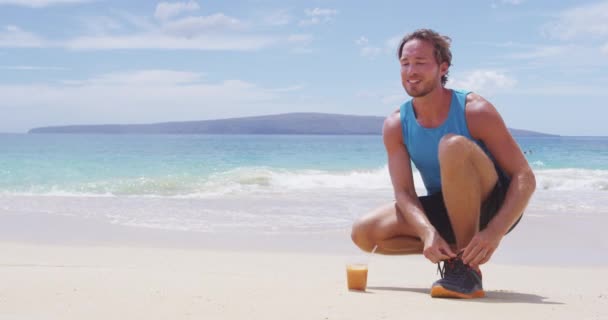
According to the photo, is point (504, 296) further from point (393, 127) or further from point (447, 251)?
point (393, 127)

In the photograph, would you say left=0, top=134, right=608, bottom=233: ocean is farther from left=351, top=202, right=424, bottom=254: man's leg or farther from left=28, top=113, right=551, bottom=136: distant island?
left=28, top=113, right=551, bottom=136: distant island

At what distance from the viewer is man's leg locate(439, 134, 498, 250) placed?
3180mm

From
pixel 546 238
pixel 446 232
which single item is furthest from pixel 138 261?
pixel 546 238

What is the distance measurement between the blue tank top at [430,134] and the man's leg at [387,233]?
0.27 m

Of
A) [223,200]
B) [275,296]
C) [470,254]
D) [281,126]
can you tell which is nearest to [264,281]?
[275,296]

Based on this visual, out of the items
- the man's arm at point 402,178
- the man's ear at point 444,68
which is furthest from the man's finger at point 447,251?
the man's ear at point 444,68

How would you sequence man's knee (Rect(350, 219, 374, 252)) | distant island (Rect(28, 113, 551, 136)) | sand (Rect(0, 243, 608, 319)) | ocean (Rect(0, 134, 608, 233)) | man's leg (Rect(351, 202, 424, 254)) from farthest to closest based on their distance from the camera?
distant island (Rect(28, 113, 551, 136)) < ocean (Rect(0, 134, 608, 233)) < man's knee (Rect(350, 219, 374, 252)) < man's leg (Rect(351, 202, 424, 254)) < sand (Rect(0, 243, 608, 319))

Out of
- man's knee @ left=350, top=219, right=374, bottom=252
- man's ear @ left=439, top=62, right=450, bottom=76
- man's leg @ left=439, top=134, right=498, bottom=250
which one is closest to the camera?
man's leg @ left=439, top=134, right=498, bottom=250

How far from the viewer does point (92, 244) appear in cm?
613

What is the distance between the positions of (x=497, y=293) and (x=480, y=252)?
576 millimetres

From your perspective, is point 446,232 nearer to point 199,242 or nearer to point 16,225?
point 199,242

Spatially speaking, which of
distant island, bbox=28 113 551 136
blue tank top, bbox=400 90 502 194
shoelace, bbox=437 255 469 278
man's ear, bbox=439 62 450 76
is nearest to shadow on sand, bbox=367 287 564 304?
shoelace, bbox=437 255 469 278

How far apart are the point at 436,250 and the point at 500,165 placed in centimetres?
57

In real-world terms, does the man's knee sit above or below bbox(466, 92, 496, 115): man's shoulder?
below
